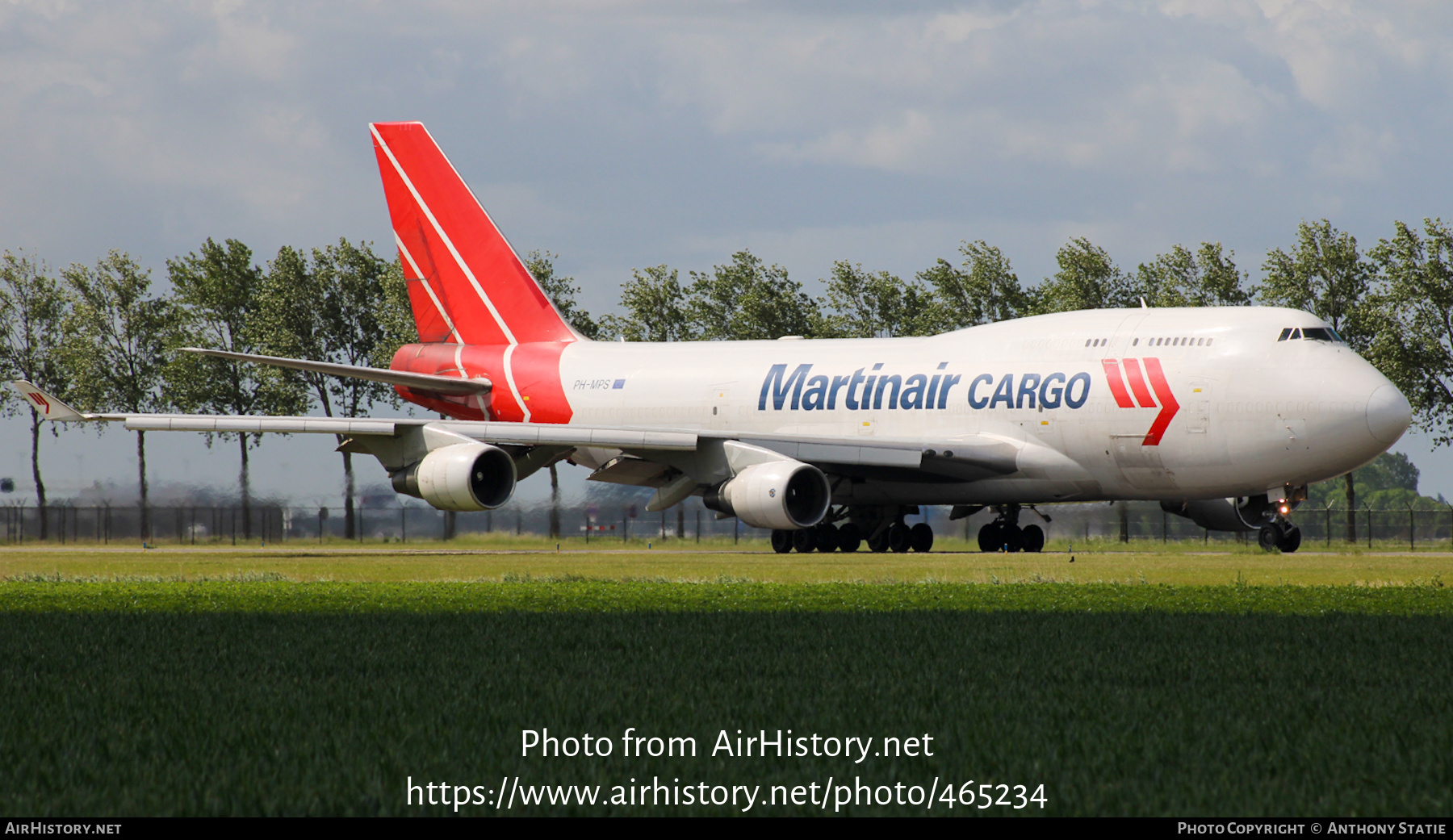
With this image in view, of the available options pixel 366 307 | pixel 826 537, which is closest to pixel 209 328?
pixel 366 307

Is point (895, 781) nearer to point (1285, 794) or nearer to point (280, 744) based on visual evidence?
point (1285, 794)

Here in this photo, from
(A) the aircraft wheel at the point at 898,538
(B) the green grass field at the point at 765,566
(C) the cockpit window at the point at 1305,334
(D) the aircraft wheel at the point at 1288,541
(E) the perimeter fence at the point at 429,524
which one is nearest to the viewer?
(B) the green grass field at the point at 765,566

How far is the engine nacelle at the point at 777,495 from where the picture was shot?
24391 mm

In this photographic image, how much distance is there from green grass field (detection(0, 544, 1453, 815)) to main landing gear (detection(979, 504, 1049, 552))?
14889 millimetres

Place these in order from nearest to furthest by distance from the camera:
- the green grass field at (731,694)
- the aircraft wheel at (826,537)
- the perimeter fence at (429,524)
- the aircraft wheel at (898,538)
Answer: the green grass field at (731,694) → the aircraft wheel at (826,537) → the aircraft wheel at (898,538) → the perimeter fence at (429,524)

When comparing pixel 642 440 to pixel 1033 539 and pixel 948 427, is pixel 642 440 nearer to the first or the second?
pixel 948 427

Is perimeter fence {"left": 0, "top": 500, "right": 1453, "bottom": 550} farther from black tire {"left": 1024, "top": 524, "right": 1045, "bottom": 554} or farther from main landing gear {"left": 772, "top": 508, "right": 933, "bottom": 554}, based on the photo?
black tire {"left": 1024, "top": 524, "right": 1045, "bottom": 554}

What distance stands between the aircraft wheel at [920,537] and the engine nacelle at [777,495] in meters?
4.51

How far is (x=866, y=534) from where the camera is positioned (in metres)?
29.6

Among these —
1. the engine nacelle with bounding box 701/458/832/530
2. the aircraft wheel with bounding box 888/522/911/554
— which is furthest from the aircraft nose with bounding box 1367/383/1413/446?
the aircraft wheel with bounding box 888/522/911/554

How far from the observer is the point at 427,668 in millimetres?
7848

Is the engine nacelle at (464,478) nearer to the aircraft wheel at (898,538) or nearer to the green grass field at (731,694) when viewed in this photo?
the aircraft wheel at (898,538)

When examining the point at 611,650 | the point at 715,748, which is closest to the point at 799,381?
the point at 611,650

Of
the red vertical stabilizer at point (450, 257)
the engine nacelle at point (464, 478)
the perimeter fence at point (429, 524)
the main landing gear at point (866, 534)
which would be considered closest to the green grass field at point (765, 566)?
the engine nacelle at point (464, 478)
